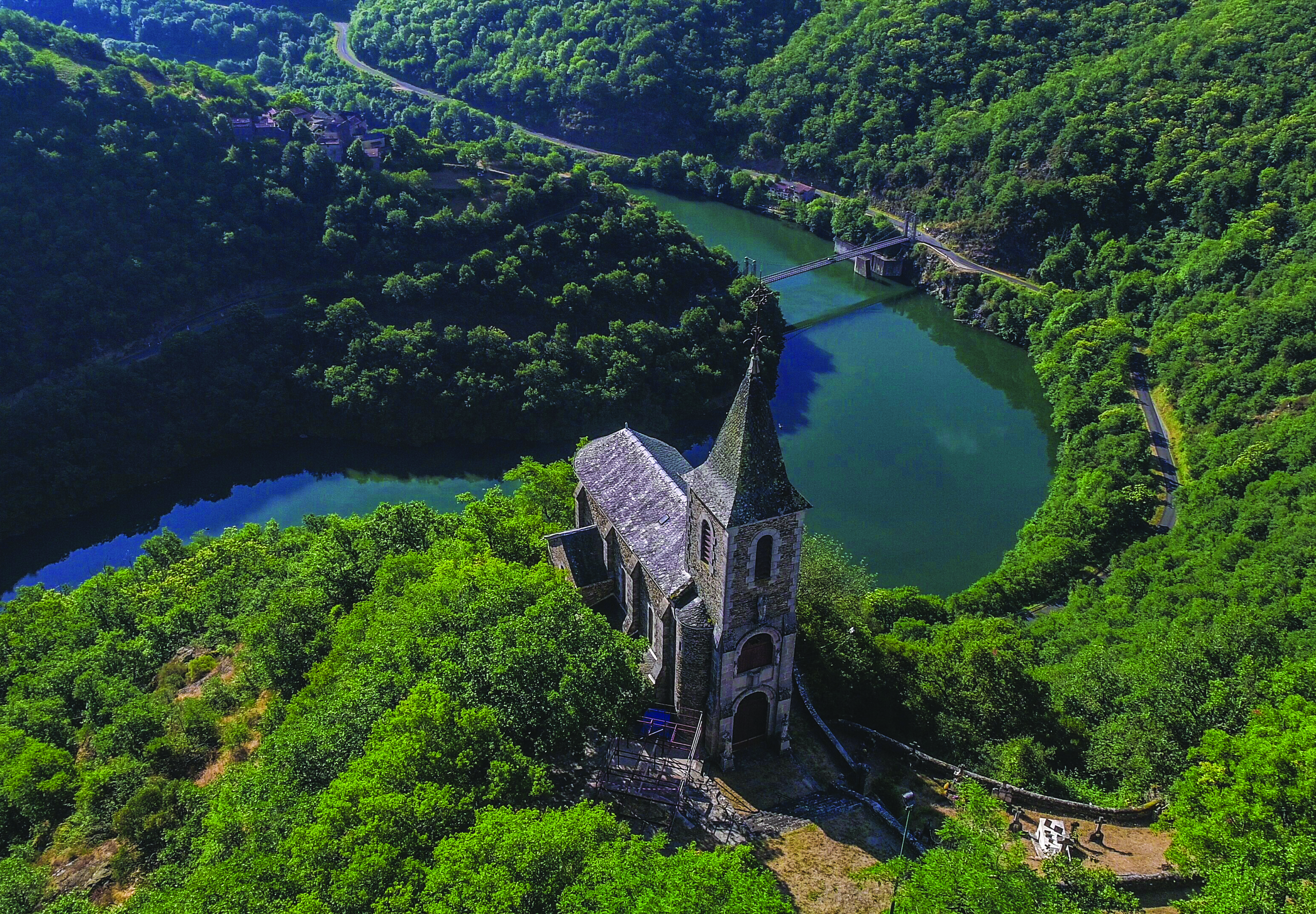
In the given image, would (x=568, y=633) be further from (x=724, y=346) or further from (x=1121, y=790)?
(x=724, y=346)

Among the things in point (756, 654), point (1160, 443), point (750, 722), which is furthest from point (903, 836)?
point (1160, 443)

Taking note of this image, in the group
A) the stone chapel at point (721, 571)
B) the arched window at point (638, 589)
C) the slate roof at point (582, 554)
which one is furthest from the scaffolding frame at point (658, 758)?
the slate roof at point (582, 554)

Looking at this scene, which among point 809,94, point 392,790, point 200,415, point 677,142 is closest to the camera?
point 392,790

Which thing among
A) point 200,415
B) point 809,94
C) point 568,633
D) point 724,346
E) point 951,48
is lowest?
point 200,415

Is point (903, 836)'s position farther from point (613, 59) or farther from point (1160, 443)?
point (613, 59)

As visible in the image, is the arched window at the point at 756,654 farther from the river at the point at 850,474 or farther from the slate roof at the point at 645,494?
the river at the point at 850,474

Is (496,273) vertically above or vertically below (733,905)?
below

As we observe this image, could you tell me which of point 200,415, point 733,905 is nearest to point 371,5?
point 200,415

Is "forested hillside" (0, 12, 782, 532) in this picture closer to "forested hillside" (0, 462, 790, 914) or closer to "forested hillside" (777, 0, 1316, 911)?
"forested hillside" (0, 462, 790, 914)

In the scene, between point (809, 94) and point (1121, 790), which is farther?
point (809, 94)
